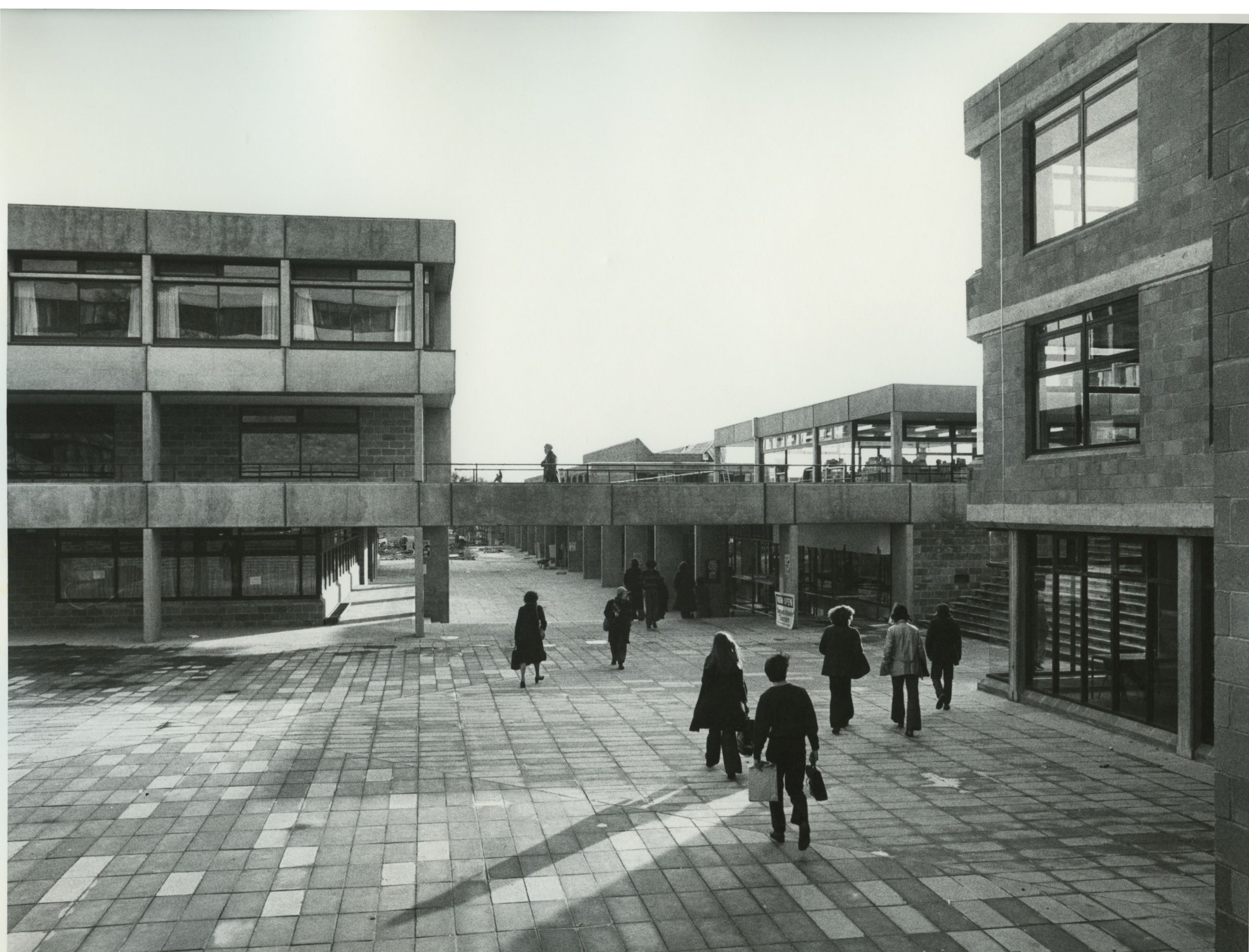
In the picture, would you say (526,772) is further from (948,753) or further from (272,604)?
(272,604)

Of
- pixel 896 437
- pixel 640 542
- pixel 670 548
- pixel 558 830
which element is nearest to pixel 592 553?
pixel 640 542

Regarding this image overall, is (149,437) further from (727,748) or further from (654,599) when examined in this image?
(727,748)

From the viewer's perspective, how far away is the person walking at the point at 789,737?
7492 millimetres

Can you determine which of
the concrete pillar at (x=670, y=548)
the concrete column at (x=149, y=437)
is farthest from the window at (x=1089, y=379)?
the concrete column at (x=149, y=437)

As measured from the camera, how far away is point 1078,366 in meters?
12.9

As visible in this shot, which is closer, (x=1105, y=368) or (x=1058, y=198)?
(x=1105, y=368)

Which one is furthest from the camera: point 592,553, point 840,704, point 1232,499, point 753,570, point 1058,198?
point 592,553

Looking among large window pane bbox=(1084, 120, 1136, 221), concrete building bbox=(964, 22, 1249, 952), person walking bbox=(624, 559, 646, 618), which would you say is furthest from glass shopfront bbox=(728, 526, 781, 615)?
large window pane bbox=(1084, 120, 1136, 221)

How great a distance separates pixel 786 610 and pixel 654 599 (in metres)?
3.15

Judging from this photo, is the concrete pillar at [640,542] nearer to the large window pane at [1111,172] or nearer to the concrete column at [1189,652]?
the large window pane at [1111,172]

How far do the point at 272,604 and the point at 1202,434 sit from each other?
65.2 ft

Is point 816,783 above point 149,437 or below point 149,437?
below

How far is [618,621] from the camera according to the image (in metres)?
16.4

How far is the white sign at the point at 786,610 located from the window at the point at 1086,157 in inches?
434
